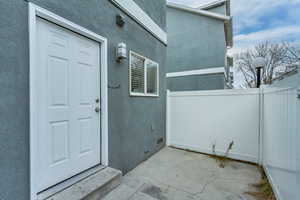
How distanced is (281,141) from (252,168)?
1559 millimetres

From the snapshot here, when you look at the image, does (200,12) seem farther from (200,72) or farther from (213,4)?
(200,72)

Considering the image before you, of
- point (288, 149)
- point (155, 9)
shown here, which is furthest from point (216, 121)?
point (155, 9)

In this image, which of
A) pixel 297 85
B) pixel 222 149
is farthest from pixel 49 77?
pixel 222 149

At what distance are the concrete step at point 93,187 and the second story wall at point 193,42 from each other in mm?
6221

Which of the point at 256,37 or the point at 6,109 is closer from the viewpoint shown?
the point at 6,109

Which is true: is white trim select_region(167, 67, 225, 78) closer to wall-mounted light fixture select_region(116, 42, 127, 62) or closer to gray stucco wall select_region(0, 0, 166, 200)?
gray stucco wall select_region(0, 0, 166, 200)

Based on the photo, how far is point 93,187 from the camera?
1.82 metres

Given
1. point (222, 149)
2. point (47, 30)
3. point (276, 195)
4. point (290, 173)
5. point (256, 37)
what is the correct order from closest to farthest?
point (290, 173), point (47, 30), point (276, 195), point (222, 149), point (256, 37)

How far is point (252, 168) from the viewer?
3.12 m

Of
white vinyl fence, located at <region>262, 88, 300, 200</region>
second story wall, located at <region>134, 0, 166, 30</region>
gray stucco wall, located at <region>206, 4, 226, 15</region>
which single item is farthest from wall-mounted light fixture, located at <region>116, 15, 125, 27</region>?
gray stucco wall, located at <region>206, 4, 226, 15</region>

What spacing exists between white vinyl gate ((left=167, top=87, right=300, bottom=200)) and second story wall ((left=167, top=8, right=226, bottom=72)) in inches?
135

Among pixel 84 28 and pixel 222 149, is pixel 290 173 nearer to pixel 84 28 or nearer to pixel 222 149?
pixel 222 149

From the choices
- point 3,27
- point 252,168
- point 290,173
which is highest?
point 3,27

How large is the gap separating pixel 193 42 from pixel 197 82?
194 cm
